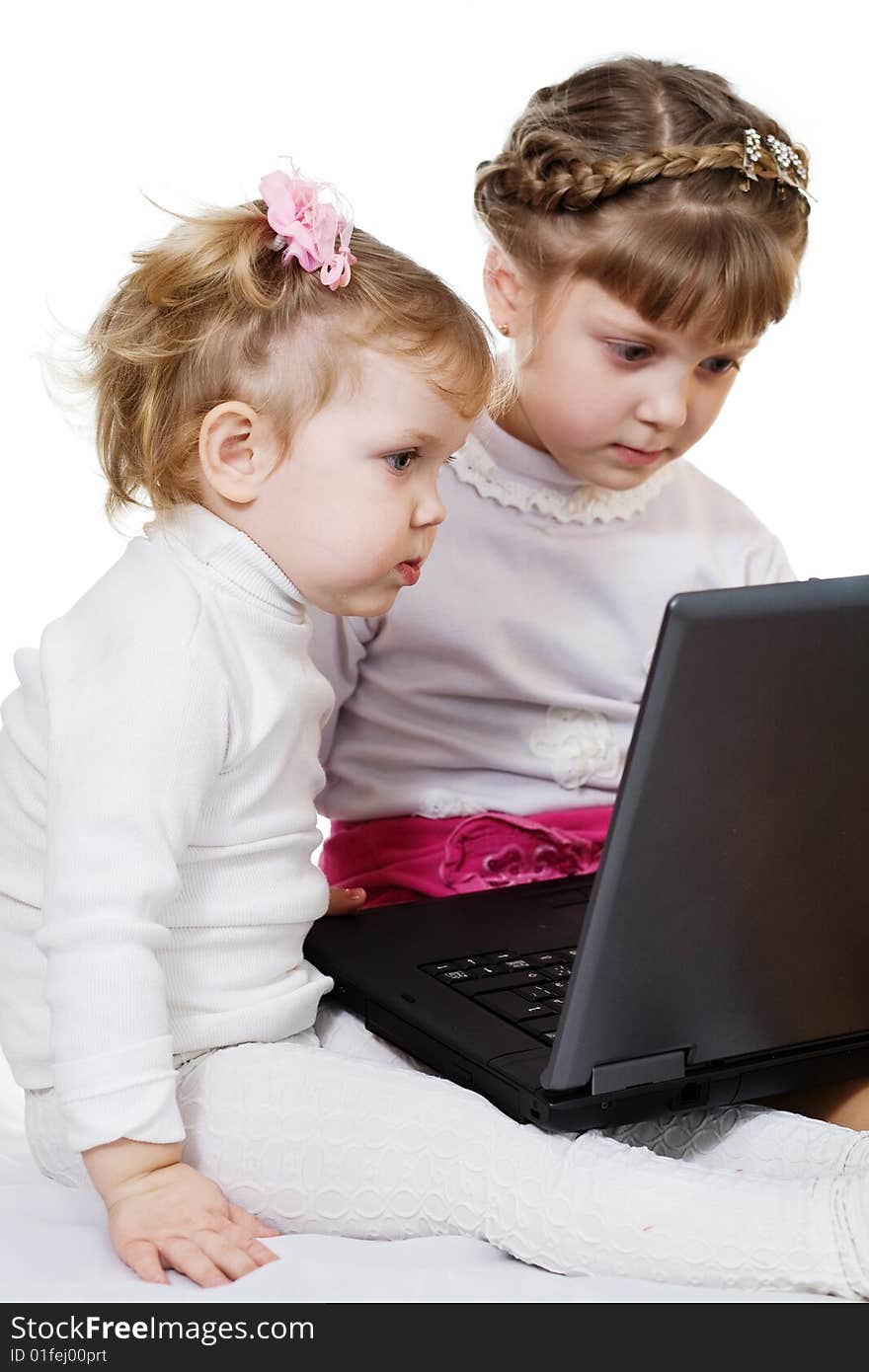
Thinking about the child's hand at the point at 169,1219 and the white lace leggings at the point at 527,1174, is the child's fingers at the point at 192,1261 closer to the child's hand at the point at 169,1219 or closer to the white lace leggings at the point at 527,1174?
the child's hand at the point at 169,1219

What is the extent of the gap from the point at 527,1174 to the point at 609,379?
0.72m

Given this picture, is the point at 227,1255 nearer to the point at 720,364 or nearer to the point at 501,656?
the point at 501,656

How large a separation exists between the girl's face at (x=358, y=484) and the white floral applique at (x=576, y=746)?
437mm

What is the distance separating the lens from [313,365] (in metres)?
1.13

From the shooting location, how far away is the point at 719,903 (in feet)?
3.12

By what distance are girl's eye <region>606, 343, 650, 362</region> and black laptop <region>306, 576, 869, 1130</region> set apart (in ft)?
1.79

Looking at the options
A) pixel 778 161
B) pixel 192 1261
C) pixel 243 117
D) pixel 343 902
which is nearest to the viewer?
pixel 192 1261

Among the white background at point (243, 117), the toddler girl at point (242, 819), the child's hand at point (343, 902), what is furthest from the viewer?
the white background at point (243, 117)

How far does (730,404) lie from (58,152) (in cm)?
99

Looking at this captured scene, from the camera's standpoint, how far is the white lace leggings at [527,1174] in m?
0.94

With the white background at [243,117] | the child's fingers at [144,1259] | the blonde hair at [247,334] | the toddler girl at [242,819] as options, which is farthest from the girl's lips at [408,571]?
the white background at [243,117]

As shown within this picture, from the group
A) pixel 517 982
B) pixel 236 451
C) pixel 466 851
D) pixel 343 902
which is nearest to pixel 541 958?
pixel 517 982

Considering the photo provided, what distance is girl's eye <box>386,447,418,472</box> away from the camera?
3.79ft
